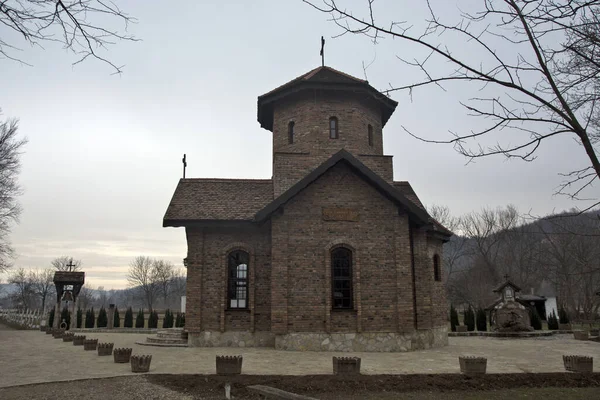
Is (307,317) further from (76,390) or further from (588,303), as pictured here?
(588,303)

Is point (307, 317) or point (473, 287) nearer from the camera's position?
point (307, 317)

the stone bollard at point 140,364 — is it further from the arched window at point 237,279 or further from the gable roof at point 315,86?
the gable roof at point 315,86

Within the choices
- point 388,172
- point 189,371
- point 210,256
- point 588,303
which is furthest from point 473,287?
point 189,371

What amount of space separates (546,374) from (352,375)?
4.53m

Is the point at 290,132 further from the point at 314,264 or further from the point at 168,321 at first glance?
the point at 168,321

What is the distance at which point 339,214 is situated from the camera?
611 inches

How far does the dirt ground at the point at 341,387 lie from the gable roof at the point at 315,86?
31.9 ft

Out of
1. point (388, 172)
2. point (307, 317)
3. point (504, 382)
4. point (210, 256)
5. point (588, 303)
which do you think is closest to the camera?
point (504, 382)

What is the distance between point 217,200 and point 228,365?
26.8ft

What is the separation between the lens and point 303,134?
18.2m

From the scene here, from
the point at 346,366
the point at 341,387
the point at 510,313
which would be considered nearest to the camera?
the point at 341,387

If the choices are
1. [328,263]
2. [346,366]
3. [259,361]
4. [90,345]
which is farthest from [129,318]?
[346,366]

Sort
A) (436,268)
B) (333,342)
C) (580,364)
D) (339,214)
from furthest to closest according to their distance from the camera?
(436,268)
(339,214)
(333,342)
(580,364)

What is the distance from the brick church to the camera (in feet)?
48.4
